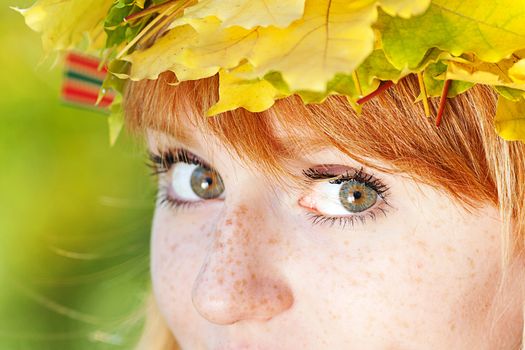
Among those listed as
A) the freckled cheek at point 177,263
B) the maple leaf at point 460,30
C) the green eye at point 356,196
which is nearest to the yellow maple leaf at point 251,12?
the maple leaf at point 460,30

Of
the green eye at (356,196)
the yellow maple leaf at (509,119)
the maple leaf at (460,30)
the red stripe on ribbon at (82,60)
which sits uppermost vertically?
the maple leaf at (460,30)

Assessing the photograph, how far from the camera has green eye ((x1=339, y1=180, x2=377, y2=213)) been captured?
44.9 inches

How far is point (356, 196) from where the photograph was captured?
1.16 metres

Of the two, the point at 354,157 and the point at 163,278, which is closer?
the point at 354,157

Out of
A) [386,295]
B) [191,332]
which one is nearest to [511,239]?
[386,295]

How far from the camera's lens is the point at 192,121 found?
1.20 meters

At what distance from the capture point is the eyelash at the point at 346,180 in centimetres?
113

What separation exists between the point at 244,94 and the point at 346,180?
0.19m

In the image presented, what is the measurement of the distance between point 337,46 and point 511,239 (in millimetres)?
382

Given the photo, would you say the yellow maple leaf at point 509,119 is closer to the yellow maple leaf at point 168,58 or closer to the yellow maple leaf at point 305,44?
the yellow maple leaf at point 305,44

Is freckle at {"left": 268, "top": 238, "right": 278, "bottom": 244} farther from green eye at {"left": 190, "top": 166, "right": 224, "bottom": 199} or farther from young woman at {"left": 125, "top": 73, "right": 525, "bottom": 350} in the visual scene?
green eye at {"left": 190, "top": 166, "right": 224, "bottom": 199}

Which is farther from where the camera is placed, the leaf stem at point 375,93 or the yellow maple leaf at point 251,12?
the leaf stem at point 375,93

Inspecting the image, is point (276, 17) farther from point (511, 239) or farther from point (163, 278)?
point (163, 278)

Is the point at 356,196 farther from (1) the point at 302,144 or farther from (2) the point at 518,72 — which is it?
(2) the point at 518,72
